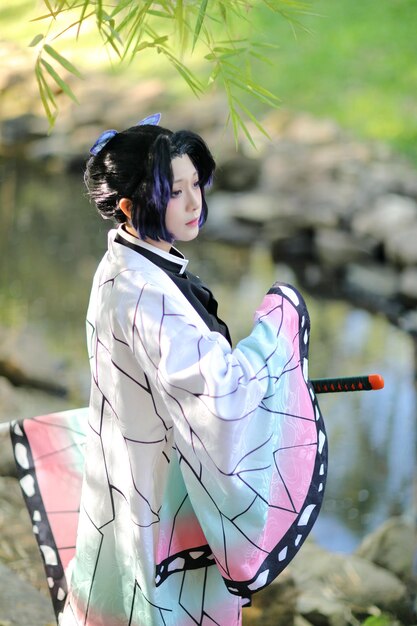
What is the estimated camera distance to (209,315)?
1.49m

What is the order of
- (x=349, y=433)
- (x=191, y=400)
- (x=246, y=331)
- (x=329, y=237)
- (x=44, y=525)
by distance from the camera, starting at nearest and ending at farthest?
1. (x=191, y=400)
2. (x=44, y=525)
3. (x=349, y=433)
4. (x=246, y=331)
5. (x=329, y=237)

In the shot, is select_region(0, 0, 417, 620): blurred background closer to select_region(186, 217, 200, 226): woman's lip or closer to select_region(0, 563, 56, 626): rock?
select_region(186, 217, 200, 226): woman's lip

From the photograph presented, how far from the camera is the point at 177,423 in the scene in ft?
4.55

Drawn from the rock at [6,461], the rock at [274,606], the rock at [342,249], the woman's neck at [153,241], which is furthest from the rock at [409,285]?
the woman's neck at [153,241]

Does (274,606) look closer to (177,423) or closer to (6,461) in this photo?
(6,461)

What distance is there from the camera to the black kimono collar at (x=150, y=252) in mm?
1448

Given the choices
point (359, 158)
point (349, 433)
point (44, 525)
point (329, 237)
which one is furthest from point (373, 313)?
point (44, 525)

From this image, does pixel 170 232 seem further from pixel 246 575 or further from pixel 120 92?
pixel 120 92

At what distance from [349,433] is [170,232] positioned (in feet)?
7.64

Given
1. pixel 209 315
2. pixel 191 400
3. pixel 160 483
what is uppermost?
pixel 209 315

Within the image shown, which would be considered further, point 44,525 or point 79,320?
point 79,320

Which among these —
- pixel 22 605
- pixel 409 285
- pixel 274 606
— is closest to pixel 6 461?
pixel 22 605

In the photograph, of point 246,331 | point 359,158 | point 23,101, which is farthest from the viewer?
point 23,101

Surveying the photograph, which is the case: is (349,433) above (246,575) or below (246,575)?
below
